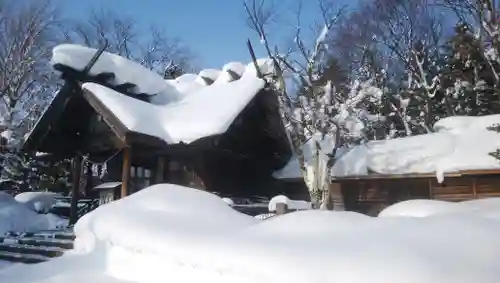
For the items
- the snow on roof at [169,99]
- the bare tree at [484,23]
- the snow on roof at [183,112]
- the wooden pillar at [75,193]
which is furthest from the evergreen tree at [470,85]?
the wooden pillar at [75,193]

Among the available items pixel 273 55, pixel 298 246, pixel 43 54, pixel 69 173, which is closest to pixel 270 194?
pixel 273 55

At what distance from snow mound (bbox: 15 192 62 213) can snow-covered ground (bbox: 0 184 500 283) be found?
11008mm

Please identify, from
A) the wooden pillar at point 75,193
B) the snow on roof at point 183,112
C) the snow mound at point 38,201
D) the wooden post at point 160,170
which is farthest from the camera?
the snow mound at point 38,201

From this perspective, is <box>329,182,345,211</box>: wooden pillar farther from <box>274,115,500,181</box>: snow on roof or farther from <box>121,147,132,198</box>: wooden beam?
<box>121,147,132,198</box>: wooden beam

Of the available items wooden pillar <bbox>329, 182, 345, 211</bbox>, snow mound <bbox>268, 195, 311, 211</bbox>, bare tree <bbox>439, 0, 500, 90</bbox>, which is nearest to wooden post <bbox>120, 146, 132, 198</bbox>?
snow mound <bbox>268, 195, 311, 211</bbox>

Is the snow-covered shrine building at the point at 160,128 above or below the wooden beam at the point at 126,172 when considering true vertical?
above

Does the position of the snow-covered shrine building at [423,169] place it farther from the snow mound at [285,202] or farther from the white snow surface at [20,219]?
the white snow surface at [20,219]

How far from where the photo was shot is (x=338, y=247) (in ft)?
15.1

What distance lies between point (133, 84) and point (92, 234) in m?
9.51

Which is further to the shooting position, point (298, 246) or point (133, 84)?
point (133, 84)

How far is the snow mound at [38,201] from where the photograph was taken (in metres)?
17.9

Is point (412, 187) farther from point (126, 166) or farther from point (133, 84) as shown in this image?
point (133, 84)

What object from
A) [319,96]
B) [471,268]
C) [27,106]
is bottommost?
[471,268]

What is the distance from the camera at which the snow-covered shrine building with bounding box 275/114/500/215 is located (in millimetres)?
13312
